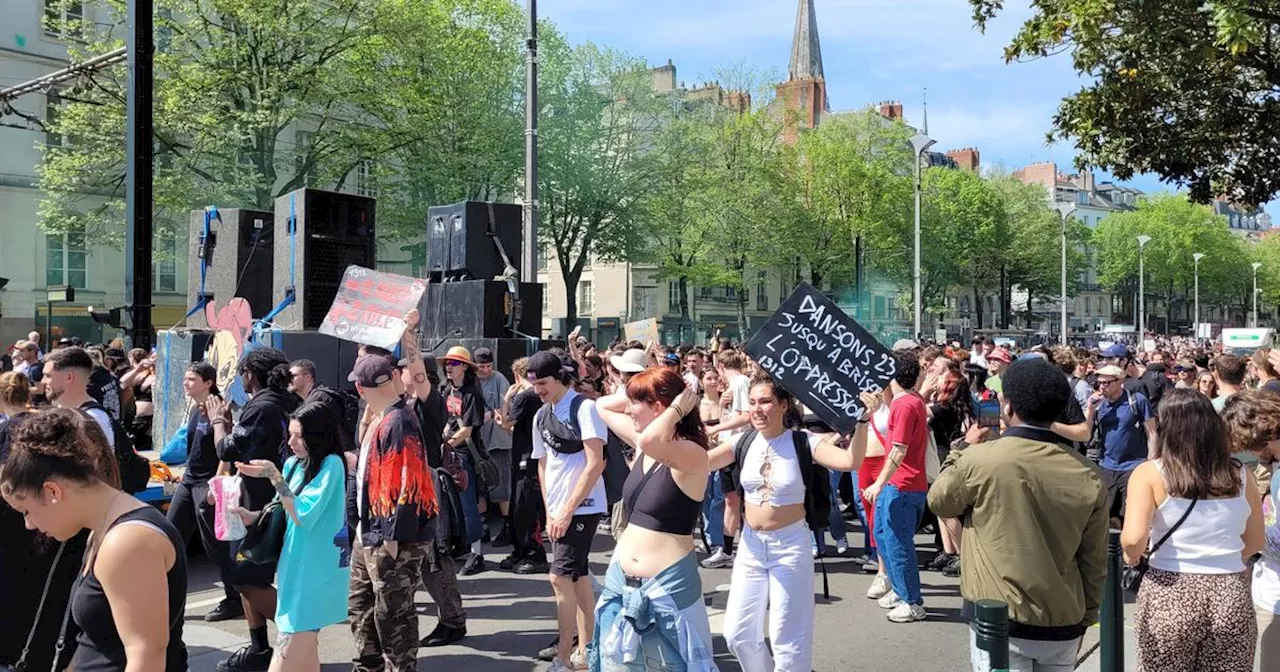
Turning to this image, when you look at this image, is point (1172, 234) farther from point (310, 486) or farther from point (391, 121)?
point (310, 486)

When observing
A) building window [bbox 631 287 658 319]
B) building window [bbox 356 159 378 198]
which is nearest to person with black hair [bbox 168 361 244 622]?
building window [bbox 356 159 378 198]

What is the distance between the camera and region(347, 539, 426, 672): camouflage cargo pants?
4758mm

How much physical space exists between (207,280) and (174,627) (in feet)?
33.1

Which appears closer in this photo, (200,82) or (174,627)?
(174,627)

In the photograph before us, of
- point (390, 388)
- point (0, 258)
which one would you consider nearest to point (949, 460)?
point (390, 388)

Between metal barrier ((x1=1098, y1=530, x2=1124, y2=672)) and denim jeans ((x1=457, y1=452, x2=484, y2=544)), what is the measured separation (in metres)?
4.07

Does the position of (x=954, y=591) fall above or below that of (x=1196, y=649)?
below

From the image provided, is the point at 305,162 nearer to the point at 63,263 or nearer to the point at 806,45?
the point at 63,263

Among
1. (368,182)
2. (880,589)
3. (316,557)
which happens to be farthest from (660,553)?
(368,182)

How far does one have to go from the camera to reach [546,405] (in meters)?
6.22

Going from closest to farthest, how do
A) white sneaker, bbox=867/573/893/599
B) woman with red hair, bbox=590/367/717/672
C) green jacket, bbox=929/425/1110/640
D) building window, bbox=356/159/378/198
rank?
green jacket, bbox=929/425/1110/640 → woman with red hair, bbox=590/367/717/672 → white sneaker, bbox=867/573/893/599 → building window, bbox=356/159/378/198

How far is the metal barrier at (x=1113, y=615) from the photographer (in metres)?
4.28

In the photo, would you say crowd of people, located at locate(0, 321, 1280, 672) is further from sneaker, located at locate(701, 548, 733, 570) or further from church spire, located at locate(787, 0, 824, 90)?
church spire, located at locate(787, 0, 824, 90)

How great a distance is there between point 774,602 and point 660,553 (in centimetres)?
85
